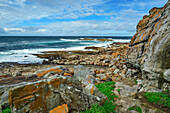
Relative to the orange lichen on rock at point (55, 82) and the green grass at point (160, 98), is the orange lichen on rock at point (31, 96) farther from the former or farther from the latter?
the green grass at point (160, 98)

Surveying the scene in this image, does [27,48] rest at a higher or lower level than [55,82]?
lower

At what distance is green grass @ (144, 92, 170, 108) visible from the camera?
5.81 meters

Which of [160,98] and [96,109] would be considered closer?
[96,109]

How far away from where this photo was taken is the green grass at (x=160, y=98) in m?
5.81

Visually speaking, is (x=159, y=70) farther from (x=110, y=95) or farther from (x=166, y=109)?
(x=110, y=95)

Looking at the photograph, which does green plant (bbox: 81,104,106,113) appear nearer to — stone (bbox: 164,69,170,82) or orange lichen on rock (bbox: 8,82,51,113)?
orange lichen on rock (bbox: 8,82,51,113)

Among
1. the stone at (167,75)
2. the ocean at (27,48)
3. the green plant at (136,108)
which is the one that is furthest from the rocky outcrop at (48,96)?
the ocean at (27,48)

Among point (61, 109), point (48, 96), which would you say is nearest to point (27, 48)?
point (48, 96)

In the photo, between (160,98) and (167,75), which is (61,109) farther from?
(167,75)

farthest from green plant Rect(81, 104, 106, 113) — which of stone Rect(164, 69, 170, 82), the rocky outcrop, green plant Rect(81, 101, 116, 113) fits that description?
stone Rect(164, 69, 170, 82)

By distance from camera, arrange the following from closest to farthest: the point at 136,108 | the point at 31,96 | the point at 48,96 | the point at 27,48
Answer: the point at 31,96, the point at 48,96, the point at 136,108, the point at 27,48

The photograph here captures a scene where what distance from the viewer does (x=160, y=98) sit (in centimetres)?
611

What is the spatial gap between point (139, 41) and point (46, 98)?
1106 centimetres

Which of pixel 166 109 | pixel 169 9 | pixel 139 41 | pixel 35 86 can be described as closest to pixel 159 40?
pixel 169 9
